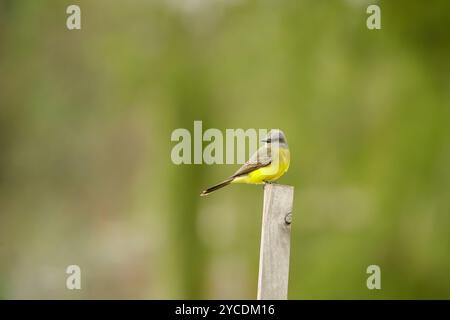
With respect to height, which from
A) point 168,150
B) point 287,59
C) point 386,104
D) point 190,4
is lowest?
point 168,150

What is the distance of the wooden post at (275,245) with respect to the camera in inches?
172

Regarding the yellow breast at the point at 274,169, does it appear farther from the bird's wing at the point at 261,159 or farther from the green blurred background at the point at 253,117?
the green blurred background at the point at 253,117

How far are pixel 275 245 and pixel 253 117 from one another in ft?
24.3

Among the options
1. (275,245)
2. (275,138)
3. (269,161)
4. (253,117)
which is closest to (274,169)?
(269,161)

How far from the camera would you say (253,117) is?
11.8 meters

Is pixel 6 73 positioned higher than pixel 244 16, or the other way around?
pixel 244 16

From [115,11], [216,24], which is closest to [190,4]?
[216,24]

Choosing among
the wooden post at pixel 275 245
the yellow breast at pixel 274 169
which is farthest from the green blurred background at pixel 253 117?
the wooden post at pixel 275 245

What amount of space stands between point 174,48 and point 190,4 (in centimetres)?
76

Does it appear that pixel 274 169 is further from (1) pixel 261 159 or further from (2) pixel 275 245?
(2) pixel 275 245

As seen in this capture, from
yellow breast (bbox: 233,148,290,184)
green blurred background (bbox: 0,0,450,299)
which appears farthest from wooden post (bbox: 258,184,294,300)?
green blurred background (bbox: 0,0,450,299)

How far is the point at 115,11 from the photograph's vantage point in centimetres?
1152
